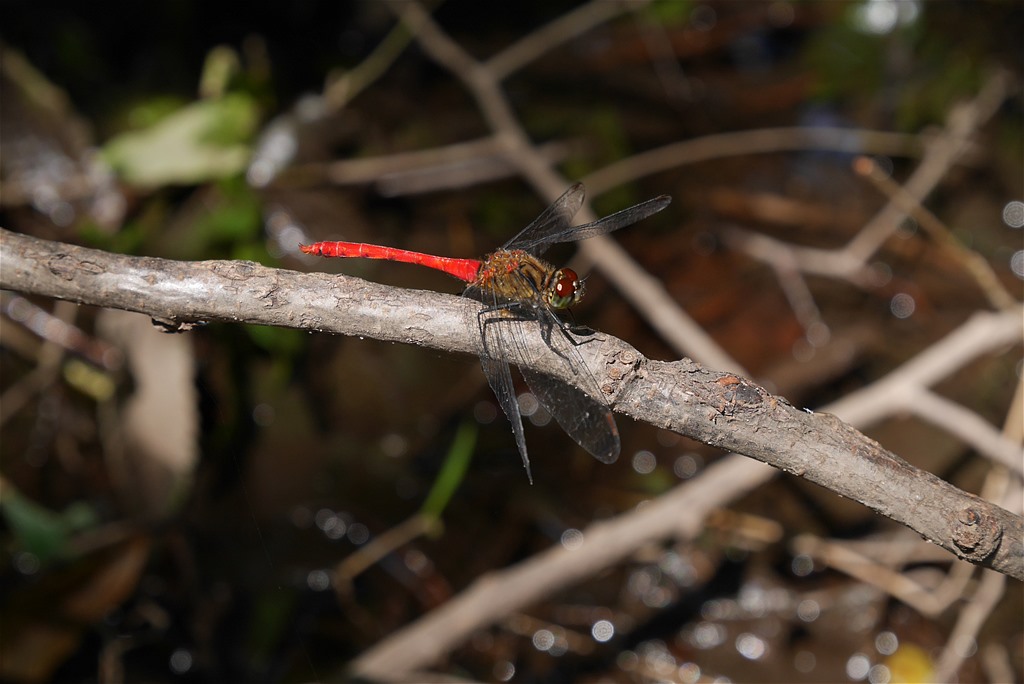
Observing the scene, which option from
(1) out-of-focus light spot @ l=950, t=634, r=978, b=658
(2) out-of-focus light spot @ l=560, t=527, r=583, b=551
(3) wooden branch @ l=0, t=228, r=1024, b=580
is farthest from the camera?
(2) out-of-focus light spot @ l=560, t=527, r=583, b=551

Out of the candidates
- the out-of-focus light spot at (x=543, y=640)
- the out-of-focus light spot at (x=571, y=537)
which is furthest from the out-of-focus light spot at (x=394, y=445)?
the out-of-focus light spot at (x=543, y=640)

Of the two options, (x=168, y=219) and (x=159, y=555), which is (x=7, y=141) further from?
(x=159, y=555)

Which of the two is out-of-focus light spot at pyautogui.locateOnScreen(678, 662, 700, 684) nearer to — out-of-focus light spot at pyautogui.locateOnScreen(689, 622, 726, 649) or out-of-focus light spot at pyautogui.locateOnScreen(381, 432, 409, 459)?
out-of-focus light spot at pyautogui.locateOnScreen(689, 622, 726, 649)

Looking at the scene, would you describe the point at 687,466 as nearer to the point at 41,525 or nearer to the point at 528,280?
the point at 528,280

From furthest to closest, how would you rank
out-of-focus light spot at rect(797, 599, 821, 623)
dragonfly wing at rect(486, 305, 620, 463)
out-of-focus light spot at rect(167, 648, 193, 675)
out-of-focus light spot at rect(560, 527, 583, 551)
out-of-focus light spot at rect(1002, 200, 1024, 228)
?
out-of-focus light spot at rect(1002, 200, 1024, 228), out-of-focus light spot at rect(560, 527, 583, 551), out-of-focus light spot at rect(797, 599, 821, 623), out-of-focus light spot at rect(167, 648, 193, 675), dragonfly wing at rect(486, 305, 620, 463)

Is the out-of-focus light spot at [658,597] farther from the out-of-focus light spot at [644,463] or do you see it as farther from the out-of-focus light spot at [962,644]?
the out-of-focus light spot at [962,644]

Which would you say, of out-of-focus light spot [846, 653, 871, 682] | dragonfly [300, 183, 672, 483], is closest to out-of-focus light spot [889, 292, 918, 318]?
out-of-focus light spot [846, 653, 871, 682]
